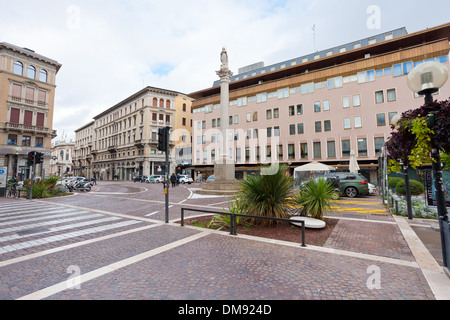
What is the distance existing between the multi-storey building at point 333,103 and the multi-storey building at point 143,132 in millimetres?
16655

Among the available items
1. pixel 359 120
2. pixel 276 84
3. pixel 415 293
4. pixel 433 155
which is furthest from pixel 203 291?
pixel 276 84

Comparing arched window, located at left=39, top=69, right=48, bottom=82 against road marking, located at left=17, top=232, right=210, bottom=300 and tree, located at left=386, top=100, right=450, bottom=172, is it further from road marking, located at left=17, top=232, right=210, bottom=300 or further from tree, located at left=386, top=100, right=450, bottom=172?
tree, located at left=386, top=100, right=450, bottom=172

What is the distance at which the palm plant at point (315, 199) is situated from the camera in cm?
687

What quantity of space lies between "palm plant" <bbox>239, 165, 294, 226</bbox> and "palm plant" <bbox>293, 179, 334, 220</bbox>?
24.4 inches

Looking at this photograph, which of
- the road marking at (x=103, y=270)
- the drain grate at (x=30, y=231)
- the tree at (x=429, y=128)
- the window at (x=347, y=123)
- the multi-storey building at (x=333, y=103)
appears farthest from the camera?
the window at (x=347, y=123)

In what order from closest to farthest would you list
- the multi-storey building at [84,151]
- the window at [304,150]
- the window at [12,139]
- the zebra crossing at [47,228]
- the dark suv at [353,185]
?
the zebra crossing at [47,228], the dark suv at [353,185], the window at [304,150], the window at [12,139], the multi-storey building at [84,151]

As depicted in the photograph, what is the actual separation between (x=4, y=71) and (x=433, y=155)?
167 ft

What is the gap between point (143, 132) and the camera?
5478cm

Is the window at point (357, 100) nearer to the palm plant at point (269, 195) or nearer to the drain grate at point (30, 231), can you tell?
the palm plant at point (269, 195)

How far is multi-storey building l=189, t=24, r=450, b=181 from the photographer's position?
2830 centimetres

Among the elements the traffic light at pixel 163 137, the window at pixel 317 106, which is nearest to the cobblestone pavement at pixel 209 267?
the traffic light at pixel 163 137

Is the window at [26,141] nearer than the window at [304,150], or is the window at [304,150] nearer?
the window at [304,150]

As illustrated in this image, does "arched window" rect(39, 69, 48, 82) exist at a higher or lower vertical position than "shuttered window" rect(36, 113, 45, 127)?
higher

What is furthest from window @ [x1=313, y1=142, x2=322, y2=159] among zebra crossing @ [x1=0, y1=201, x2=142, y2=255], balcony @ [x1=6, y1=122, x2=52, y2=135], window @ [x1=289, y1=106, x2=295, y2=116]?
balcony @ [x1=6, y1=122, x2=52, y2=135]
